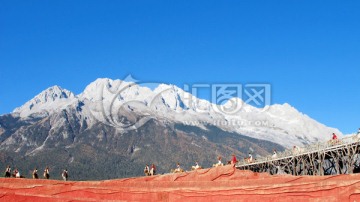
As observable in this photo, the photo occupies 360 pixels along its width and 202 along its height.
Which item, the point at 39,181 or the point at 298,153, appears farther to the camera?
the point at 298,153

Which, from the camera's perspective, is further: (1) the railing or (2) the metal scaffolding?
(2) the metal scaffolding

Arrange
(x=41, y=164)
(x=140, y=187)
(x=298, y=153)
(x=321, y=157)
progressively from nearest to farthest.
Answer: (x=140, y=187) < (x=321, y=157) < (x=298, y=153) < (x=41, y=164)

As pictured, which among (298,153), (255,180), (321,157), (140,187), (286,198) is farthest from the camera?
(298,153)

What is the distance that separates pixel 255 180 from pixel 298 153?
75.4 feet

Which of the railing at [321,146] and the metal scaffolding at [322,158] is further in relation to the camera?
the metal scaffolding at [322,158]

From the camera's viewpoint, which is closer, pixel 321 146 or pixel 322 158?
pixel 321 146

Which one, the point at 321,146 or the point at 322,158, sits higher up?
the point at 321,146

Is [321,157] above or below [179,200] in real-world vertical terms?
above

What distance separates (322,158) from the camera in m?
40.9

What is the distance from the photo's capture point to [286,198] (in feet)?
72.9

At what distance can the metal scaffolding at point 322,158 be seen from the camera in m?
36.1

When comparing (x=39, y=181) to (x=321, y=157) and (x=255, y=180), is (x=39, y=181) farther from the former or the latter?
(x=321, y=157)

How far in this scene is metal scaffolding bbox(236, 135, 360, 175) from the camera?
3609 cm

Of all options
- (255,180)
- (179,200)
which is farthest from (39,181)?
(255,180)
